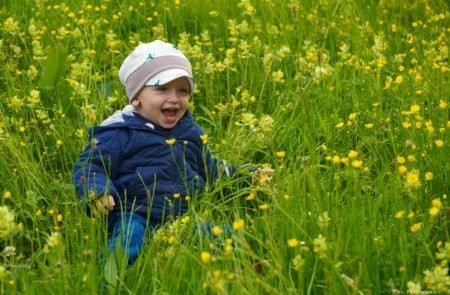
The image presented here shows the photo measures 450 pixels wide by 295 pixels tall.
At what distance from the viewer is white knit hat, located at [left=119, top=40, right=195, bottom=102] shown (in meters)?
3.79

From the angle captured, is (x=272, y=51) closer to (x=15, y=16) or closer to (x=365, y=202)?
(x=15, y=16)

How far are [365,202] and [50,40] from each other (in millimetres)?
2681

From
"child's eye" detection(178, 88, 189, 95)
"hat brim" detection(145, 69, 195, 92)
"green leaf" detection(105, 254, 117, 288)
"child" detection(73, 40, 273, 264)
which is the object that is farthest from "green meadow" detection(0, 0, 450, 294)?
"hat brim" detection(145, 69, 195, 92)

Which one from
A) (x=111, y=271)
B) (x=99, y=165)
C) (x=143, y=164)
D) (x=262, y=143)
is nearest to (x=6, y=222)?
(x=111, y=271)

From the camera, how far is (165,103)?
3.78 meters

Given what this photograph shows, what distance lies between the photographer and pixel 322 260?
9.34 feet

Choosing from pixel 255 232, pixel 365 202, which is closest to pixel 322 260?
pixel 255 232

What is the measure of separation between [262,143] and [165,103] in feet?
1.92

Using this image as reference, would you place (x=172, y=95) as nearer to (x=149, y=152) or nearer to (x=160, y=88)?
(x=160, y=88)

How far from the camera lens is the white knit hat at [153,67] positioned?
12.4 feet

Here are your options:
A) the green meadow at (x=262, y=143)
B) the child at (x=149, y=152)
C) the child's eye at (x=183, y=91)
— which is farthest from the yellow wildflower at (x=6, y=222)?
the child's eye at (x=183, y=91)

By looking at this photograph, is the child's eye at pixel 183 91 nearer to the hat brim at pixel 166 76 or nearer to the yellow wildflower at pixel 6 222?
the hat brim at pixel 166 76

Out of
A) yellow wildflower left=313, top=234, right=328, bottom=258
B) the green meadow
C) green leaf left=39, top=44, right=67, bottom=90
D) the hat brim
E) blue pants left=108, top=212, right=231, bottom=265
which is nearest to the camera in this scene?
yellow wildflower left=313, top=234, right=328, bottom=258

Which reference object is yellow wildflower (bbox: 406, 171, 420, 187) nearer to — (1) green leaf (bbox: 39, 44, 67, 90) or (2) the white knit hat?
(2) the white knit hat
